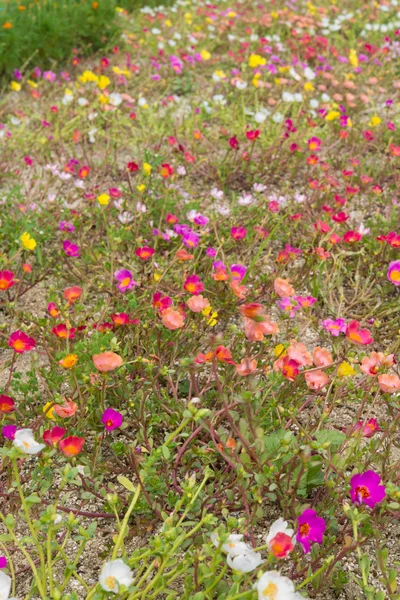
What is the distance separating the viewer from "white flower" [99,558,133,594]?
1.22 metres

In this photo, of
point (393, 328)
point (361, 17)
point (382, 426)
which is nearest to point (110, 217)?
point (393, 328)

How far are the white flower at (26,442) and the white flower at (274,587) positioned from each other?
0.56 m

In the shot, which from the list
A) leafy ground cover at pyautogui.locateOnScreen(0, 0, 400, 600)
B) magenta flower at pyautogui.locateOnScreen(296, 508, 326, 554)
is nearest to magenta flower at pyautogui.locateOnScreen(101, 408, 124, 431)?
leafy ground cover at pyautogui.locateOnScreen(0, 0, 400, 600)

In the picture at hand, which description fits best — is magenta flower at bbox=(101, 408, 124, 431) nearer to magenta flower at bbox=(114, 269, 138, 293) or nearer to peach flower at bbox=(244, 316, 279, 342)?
peach flower at bbox=(244, 316, 279, 342)

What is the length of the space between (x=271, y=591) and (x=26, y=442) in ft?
2.07

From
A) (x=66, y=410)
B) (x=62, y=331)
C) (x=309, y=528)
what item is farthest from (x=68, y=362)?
(x=309, y=528)

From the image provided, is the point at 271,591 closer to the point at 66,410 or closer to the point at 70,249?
the point at 66,410

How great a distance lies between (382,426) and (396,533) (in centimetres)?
31

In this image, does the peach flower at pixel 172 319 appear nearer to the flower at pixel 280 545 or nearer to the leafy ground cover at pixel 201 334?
the leafy ground cover at pixel 201 334

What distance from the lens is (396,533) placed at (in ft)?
5.77

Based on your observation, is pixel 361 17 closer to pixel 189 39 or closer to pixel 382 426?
pixel 189 39

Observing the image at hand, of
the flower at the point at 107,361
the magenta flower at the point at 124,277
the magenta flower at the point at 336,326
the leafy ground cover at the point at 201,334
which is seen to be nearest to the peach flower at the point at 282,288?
the leafy ground cover at the point at 201,334

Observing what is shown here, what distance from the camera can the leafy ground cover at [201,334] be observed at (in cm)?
148

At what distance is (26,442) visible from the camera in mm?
1361
